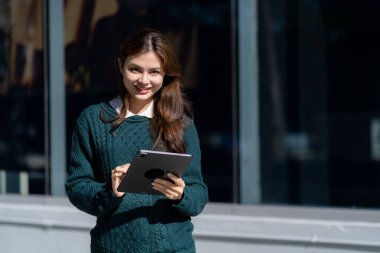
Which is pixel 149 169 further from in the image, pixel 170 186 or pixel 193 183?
pixel 193 183

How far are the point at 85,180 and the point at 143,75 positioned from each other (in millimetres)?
416

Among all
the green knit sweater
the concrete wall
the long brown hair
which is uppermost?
the long brown hair

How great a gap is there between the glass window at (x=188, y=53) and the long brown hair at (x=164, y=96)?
2707 millimetres

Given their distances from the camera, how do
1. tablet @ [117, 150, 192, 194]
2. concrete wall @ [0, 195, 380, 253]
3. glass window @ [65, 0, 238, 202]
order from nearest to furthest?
1. tablet @ [117, 150, 192, 194]
2. concrete wall @ [0, 195, 380, 253]
3. glass window @ [65, 0, 238, 202]

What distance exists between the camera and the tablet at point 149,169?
9.11 ft

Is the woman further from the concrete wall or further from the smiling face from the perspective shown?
the concrete wall

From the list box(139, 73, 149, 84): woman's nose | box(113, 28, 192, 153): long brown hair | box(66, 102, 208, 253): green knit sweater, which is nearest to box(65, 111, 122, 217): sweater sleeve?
box(66, 102, 208, 253): green knit sweater

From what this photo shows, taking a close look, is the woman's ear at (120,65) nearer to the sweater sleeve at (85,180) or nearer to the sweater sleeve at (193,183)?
the sweater sleeve at (85,180)

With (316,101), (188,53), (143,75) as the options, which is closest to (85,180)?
(143,75)

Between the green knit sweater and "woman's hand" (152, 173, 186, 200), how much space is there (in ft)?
0.23

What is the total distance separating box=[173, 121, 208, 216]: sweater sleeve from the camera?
9.84ft

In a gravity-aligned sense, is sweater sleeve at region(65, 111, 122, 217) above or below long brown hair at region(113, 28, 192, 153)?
below

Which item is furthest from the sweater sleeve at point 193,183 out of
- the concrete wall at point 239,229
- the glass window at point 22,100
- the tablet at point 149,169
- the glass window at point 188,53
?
the glass window at point 22,100

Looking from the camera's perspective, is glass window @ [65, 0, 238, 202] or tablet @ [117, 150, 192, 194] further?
glass window @ [65, 0, 238, 202]
